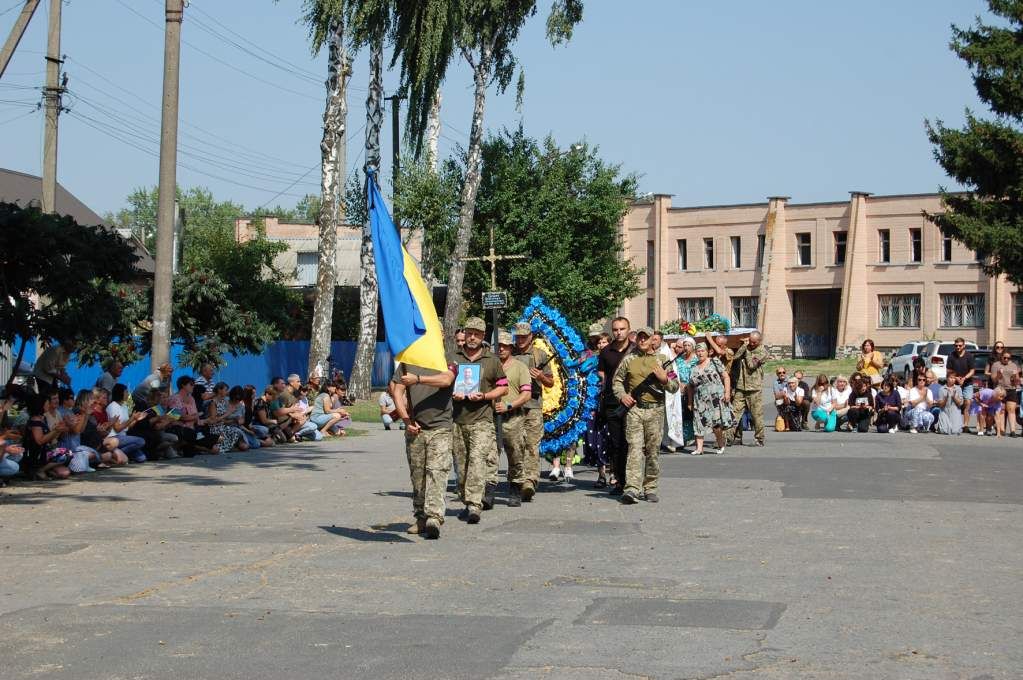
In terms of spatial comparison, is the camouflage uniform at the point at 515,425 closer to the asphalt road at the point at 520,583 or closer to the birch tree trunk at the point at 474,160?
the asphalt road at the point at 520,583

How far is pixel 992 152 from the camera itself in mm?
42656

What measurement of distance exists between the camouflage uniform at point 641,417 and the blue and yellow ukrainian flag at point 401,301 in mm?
2973

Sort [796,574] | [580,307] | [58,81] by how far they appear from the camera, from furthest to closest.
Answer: [580,307], [58,81], [796,574]

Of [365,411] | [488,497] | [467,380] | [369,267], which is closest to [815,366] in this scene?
[369,267]

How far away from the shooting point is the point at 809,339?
81812 millimetres

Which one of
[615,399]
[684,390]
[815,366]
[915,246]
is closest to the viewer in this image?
[615,399]

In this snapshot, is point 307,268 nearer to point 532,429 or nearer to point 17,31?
point 17,31

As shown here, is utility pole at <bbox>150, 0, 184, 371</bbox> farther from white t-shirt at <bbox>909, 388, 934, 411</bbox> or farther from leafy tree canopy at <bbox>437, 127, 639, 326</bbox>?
leafy tree canopy at <bbox>437, 127, 639, 326</bbox>

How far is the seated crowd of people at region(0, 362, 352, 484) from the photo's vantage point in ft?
57.7

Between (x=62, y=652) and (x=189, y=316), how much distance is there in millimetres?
23336

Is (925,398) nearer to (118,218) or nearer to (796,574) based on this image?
(796,574)

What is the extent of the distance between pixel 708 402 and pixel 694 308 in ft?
201

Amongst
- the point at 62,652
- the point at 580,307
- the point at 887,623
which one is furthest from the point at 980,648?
the point at 580,307

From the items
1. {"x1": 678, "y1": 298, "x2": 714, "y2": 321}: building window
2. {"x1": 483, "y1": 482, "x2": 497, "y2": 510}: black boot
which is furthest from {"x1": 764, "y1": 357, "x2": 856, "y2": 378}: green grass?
{"x1": 483, "y1": 482, "x2": 497, "y2": 510}: black boot
